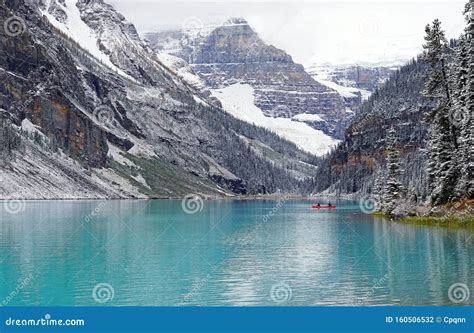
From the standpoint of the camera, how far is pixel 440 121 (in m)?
76.1

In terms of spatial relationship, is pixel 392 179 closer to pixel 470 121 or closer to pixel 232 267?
pixel 470 121

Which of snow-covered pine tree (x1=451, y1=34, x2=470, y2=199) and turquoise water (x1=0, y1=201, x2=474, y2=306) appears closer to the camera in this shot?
turquoise water (x1=0, y1=201, x2=474, y2=306)

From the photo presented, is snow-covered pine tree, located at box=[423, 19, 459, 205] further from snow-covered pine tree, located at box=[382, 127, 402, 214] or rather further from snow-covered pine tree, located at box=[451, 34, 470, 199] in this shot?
snow-covered pine tree, located at box=[382, 127, 402, 214]

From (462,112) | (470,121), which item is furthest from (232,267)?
(462,112)

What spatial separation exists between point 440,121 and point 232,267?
4079 centimetres

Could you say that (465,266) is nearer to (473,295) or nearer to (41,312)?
(473,295)

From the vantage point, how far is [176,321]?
72.3 feet

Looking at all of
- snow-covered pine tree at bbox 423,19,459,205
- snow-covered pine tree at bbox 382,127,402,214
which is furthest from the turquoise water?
snow-covered pine tree at bbox 382,127,402,214

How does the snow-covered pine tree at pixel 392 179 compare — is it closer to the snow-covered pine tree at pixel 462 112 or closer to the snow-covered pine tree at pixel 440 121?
the snow-covered pine tree at pixel 440 121

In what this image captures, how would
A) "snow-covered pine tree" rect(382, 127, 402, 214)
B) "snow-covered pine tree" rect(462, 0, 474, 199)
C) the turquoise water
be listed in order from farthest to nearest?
"snow-covered pine tree" rect(382, 127, 402, 214), "snow-covered pine tree" rect(462, 0, 474, 199), the turquoise water

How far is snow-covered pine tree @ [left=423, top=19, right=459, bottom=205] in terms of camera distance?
7362 cm

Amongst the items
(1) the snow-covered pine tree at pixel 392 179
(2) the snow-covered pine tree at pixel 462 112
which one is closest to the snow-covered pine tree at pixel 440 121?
(2) the snow-covered pine tree at pixel 462 112

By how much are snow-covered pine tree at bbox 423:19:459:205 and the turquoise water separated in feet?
18.3

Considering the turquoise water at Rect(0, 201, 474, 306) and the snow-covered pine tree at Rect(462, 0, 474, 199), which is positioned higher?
the snow-covered pine tree at Rect(462, 0, 474, 199)
